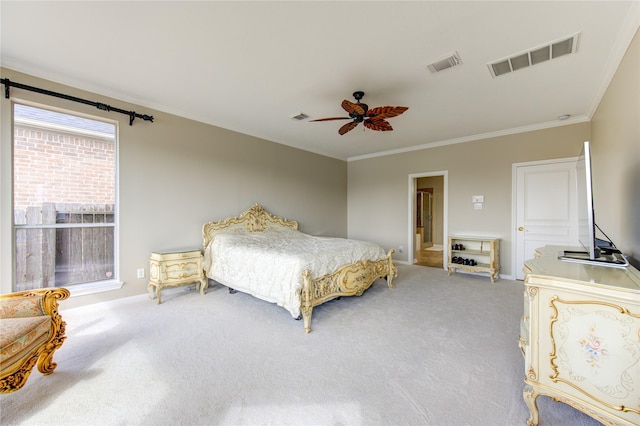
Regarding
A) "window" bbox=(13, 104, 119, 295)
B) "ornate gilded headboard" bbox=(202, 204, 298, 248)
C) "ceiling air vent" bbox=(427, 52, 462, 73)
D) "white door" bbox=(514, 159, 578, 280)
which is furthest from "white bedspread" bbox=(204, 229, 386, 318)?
"white door" bbox=(514, 159, 578, 280)

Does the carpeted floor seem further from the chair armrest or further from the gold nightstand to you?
the chair armrest

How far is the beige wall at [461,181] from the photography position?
4.43 metres

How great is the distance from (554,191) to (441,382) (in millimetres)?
4239

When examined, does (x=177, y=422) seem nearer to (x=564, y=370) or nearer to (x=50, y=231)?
(x=564, y=370)

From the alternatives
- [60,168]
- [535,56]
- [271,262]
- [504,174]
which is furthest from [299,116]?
[504,174]

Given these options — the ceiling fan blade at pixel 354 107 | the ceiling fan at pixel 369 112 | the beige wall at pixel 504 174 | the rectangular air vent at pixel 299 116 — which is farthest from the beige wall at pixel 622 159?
the rectangular air vent at pixel 299 116

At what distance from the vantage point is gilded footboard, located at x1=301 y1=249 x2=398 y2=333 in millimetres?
2664

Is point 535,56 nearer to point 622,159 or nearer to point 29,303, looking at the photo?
point 622,159

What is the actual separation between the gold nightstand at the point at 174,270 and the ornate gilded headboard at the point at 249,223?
1.60 ft

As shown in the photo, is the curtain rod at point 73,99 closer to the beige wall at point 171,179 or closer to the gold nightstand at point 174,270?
the beige wall at point 171,179

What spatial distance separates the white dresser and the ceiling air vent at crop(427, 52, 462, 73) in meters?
2.07

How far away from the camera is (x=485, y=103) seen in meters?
3.52

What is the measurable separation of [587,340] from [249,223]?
4327 mm

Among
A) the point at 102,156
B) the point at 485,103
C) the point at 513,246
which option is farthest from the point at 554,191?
the point at 102,156
